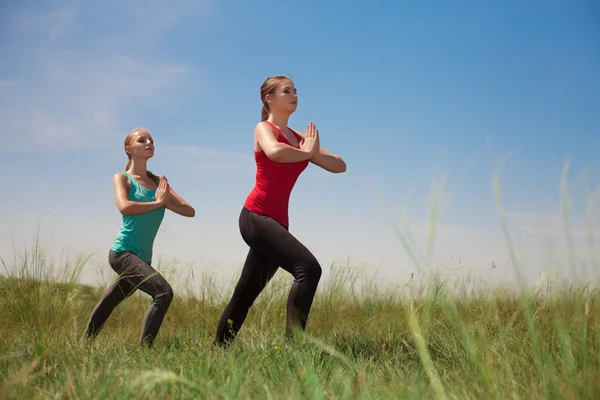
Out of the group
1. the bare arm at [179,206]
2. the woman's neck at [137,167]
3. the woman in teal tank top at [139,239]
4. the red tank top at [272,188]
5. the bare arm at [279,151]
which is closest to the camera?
the bare arm at [279,151]

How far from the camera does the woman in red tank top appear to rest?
359cm

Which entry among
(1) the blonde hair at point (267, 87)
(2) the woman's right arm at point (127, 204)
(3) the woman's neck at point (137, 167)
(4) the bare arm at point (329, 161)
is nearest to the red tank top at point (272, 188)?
(4) the bare arm at point (329, 161)

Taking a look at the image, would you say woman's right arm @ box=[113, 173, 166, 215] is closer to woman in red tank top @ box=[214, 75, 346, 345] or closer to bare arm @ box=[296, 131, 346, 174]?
woman in red tank top @ box=[214, 75, 346, 345]

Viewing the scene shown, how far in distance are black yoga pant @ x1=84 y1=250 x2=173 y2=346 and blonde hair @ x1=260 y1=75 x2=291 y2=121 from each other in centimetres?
138

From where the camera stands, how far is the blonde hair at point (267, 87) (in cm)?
401

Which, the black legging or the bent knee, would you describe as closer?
the black legging

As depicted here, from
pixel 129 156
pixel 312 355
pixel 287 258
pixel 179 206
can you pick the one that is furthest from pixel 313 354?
pixel 129 156

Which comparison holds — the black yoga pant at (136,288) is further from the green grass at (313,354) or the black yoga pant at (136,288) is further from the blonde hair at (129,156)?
the blonde hair at (129,156)

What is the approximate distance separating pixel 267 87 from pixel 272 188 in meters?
0.77

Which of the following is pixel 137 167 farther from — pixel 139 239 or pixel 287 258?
pixel 287 258

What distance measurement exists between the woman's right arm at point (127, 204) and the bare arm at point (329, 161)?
1250mm

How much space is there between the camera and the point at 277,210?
3756 millimetres

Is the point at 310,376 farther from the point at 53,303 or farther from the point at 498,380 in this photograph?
the point at 53,303

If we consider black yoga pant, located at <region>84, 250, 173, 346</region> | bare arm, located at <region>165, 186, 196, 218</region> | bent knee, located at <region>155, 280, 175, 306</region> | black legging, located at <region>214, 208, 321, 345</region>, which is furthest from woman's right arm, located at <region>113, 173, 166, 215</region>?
black legging, located at <region>214, 208, 321, 345</region>
